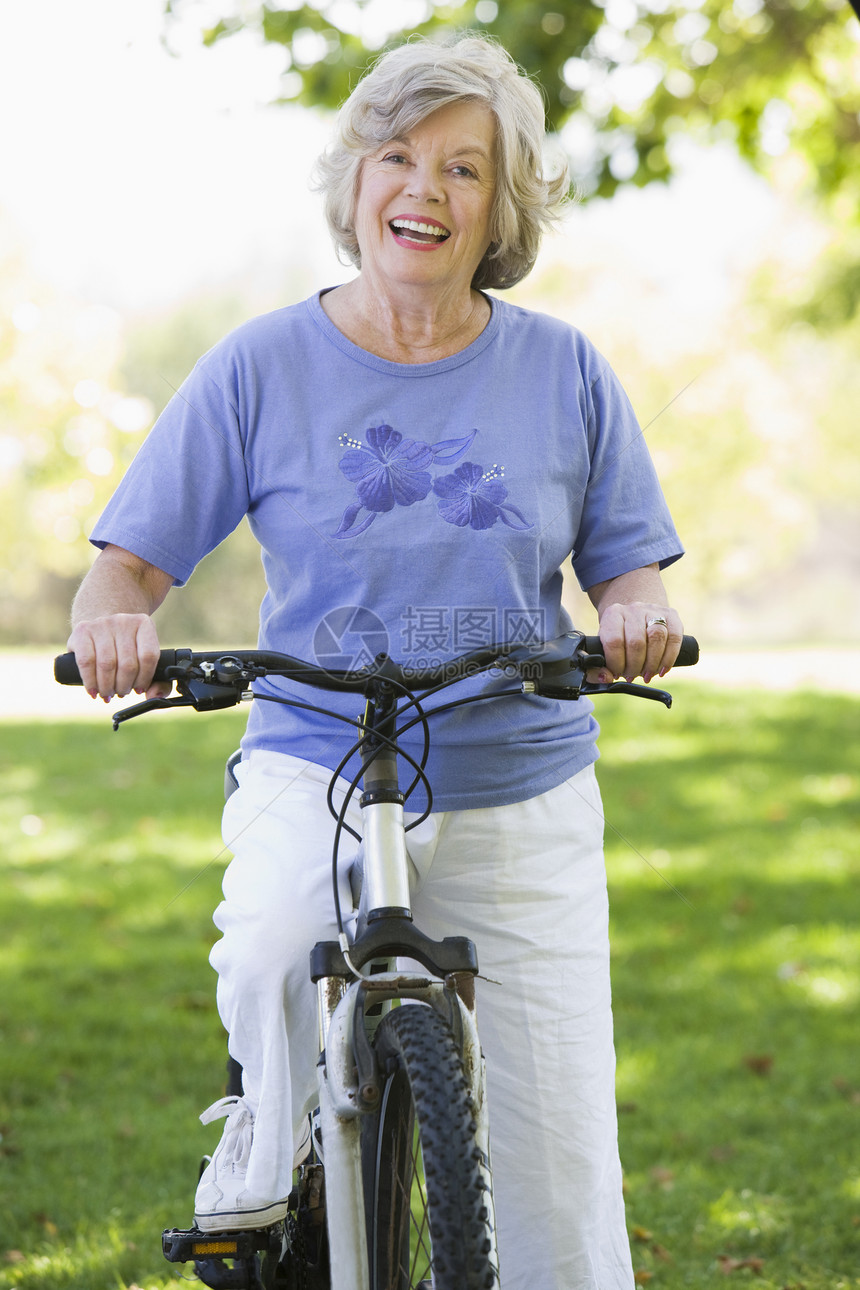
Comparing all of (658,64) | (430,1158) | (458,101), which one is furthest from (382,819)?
(658,64)

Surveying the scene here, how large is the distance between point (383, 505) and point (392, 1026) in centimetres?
89

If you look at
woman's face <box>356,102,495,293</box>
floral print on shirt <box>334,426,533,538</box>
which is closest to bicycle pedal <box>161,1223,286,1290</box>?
floral print on shirt <box>334,426,533,538</box>

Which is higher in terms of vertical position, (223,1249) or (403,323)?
(403,323)

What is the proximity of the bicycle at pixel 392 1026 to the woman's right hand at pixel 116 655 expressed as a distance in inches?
1.0

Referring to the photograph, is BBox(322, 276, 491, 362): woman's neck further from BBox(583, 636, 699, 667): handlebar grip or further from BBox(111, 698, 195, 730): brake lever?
BBox(111, 698, 195, 730): brake lever

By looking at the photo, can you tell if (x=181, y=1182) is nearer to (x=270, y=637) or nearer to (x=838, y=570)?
(x=270, y=637)

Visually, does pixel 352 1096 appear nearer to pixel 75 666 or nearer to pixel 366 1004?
pixel 366 1004

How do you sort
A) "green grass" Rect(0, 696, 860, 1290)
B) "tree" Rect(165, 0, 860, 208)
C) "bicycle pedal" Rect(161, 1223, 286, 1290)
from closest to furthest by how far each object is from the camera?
1. "bicycle pedal" Rect(161, 1223, 286, 1290)
2. "green grass" Rect(0, 696, 860, 1290)
3. "tree" Rect(165, 0, 860, 208)

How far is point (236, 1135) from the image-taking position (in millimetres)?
2102

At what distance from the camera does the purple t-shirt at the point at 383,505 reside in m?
2.21

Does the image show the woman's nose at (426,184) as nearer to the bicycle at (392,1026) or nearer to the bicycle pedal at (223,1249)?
the bicycle at (392,1026)

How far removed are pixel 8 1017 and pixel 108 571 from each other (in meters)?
3.21

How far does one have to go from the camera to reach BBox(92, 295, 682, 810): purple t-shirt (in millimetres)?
2205

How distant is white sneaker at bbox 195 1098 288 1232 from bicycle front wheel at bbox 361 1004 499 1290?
0.23m
